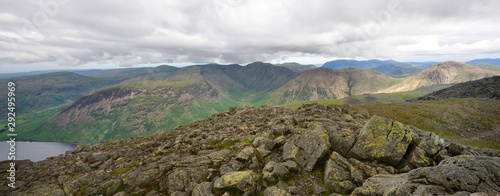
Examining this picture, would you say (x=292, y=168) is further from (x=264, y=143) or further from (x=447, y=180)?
(x=447, y=180)

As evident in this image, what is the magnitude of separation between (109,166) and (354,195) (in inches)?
1040

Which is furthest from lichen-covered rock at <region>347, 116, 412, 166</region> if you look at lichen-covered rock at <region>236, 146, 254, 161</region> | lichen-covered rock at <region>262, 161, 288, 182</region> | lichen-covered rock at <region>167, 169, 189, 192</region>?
lichen-covered rock at <region>167, 169, 189, 192</region>

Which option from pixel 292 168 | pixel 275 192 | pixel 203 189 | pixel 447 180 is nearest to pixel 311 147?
pixel 292 168

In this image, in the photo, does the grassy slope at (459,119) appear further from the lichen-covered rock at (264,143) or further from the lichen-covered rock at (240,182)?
the lichen-covered rock at (240,182)

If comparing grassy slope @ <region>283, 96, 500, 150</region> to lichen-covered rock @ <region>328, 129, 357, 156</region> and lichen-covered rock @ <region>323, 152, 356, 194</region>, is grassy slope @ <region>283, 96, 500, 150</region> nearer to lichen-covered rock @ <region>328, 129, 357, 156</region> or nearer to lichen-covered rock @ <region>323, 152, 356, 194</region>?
lichen-covered rock @ <region>328, 129, 357, 156</region>

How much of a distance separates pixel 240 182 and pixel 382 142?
49.0ft

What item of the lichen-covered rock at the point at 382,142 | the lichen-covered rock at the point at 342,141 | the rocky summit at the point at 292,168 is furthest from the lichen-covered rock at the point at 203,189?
the lichen-covered rock at the point at 382,142

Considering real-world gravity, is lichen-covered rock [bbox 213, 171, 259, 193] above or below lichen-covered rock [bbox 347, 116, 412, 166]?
below

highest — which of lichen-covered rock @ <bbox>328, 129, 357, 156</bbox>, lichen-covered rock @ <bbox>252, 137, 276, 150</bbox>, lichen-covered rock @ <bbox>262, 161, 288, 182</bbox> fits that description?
lichen-covered rock @ <bbox>328, 129, 357, 156</bbox>

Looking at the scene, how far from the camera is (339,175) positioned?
66.5 ft

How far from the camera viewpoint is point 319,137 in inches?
963

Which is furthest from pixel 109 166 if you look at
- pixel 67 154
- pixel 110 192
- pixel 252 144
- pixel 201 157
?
pixel 252 144

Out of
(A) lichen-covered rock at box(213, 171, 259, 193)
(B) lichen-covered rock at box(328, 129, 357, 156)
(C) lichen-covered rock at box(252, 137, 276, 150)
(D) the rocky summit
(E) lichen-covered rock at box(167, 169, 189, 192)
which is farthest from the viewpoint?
(C) lichen-covered rock at box(252, 137, 276, 150)

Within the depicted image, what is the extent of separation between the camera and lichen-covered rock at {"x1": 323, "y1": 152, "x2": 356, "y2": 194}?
1958 cm
